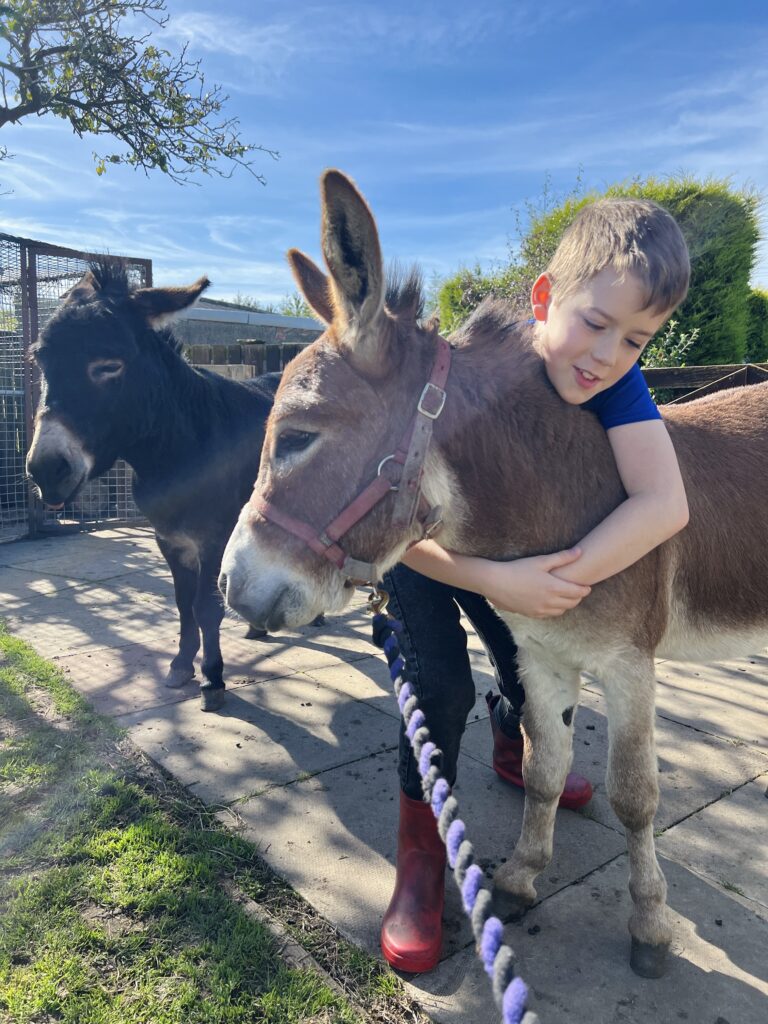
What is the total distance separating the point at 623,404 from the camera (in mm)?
1956

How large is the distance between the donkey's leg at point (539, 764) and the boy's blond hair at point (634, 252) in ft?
3.93

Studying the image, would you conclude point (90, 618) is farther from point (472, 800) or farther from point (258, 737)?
point (472, 800)

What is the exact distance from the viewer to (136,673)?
4137 millimetres

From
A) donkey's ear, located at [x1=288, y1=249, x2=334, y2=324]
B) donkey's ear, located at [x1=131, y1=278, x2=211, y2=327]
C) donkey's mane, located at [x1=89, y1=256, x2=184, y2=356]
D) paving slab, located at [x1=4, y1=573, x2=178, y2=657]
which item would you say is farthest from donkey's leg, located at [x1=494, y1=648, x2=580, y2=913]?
paving slab, located at [x1=4, y1=573, x2=178, y2=657]

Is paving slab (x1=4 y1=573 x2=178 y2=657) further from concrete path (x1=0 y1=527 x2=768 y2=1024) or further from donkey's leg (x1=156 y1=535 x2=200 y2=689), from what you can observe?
donkey's leg (x1=156 y1=535 x2=200 y2=689)

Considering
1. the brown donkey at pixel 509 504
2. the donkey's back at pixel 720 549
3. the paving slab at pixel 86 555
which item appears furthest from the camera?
the paving slab at pixel 86 555

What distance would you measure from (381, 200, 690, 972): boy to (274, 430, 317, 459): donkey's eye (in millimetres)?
518

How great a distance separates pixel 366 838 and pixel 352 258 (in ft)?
7.10

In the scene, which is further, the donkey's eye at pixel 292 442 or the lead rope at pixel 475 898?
the donkey's eye at pixel 292 442

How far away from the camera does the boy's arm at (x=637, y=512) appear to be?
1.80 metres

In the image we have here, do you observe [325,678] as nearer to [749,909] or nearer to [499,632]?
[499,632]

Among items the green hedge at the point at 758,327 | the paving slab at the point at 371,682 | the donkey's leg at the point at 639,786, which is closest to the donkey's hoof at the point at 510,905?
the donkey's leg at the point at 639,786

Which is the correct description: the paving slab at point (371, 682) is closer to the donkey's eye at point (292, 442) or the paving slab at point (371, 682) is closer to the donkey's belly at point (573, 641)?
the donkey's belly at point (573, 641)

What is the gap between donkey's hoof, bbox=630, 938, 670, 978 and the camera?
1.93 meters
